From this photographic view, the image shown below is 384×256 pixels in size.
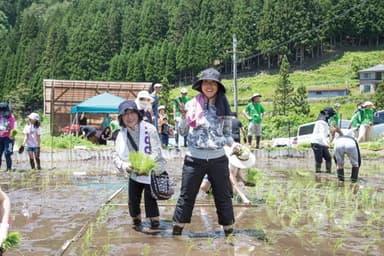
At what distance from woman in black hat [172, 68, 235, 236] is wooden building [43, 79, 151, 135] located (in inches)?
812

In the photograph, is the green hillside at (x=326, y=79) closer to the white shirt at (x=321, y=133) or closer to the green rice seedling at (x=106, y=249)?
the white shirt at (x=321, y=133)

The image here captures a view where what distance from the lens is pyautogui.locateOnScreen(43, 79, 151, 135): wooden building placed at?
25750 millimetres

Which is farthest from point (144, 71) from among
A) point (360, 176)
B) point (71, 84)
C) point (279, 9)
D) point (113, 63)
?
point (360, 176)

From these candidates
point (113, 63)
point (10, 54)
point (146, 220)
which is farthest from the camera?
point (10, 54)

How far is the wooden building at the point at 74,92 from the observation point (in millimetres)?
25750

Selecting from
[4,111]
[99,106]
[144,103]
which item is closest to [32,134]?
[4,111]

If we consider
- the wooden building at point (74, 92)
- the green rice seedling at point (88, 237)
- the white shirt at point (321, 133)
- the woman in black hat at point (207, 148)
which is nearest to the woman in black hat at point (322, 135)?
the white shirt at point (321, 133)

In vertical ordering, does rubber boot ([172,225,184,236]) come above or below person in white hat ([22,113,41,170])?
below

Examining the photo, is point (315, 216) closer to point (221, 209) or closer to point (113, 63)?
point (221, 209)

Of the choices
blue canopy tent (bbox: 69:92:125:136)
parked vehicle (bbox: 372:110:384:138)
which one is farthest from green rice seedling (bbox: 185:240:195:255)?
parked vehicle (bbox: 372:110:384:138)

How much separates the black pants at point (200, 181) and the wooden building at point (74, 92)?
20724mm

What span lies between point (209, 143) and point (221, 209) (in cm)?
66

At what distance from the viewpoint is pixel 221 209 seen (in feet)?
15.7

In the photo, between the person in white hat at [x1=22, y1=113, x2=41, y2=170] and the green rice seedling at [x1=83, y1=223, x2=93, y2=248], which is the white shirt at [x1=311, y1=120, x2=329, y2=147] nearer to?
the green rice seedling at [x1=83, y1=223, x2=93, y2=248]
